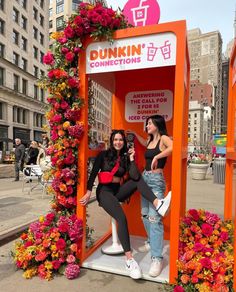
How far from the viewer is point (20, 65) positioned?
3453 cm

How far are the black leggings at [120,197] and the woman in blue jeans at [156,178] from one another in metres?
0.10

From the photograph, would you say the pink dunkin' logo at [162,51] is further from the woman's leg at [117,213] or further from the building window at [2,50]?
the building window at [2,50]

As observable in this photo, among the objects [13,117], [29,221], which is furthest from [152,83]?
[13,117]

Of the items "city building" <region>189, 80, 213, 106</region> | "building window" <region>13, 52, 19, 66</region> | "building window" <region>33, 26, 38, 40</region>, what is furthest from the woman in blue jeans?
"city building" <region>189, 80, 213, 106</region>

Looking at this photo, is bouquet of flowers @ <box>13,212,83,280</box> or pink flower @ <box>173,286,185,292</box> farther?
bouquet of flowers @ <box>13,212,83,280</box>

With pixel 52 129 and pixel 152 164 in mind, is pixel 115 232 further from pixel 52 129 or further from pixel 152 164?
pixel 52 129

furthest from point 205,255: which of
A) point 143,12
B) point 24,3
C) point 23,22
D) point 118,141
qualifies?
point 24,3

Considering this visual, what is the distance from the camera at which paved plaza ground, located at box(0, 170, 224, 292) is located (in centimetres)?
295

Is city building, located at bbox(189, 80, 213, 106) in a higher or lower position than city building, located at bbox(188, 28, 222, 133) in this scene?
lower

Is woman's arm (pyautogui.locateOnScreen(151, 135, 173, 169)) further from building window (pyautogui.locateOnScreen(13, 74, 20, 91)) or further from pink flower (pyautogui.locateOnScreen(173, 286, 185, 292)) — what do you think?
building window (pyautogui.locateOnScreen(13, 74, 20, 91))

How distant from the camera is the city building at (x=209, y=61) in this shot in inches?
4870

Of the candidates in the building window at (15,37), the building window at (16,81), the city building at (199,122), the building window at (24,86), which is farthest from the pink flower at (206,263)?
the city building at (199,122)

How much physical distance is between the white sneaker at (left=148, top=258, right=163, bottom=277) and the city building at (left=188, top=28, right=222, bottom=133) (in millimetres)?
127318

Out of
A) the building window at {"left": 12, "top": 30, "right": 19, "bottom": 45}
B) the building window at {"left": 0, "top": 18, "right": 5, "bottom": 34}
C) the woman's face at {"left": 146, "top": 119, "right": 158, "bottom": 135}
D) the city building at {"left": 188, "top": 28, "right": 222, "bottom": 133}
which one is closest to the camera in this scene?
the woman's face at {"left": 146, "top": 119, "right": 158, "bottom": 135}
